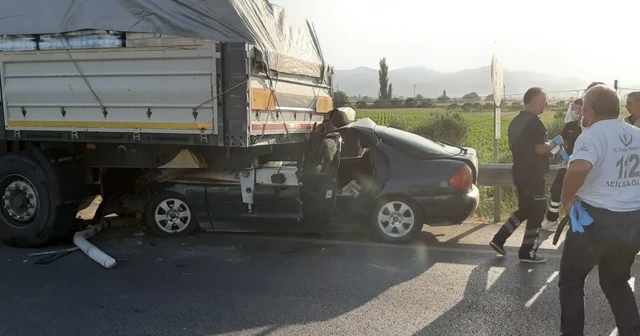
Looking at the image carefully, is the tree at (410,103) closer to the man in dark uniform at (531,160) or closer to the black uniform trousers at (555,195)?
the black uniform trousers at (555,195)

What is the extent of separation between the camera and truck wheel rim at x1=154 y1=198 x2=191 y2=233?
22.8ft

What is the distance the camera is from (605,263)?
3.55 metres

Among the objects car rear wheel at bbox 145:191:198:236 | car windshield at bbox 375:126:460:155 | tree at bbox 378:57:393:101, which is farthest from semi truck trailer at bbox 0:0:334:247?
tree at bbox 378:57:393:101

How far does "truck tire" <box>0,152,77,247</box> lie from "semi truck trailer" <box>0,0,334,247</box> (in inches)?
0.5

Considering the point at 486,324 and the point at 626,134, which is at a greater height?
the point at 626,134

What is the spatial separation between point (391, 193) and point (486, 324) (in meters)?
2.44

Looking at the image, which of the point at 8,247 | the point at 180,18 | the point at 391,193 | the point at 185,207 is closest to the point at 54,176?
the point at 8,247

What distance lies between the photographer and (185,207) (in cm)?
696

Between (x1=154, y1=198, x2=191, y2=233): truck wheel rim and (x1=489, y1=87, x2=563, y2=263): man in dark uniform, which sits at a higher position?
(x1=489, y1=87, x2=563, y2=263): man in dark uniform

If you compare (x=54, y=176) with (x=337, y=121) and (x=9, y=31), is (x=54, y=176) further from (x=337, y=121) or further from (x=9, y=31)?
(x=337, y=121)

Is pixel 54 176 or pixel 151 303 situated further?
pixel 54 176

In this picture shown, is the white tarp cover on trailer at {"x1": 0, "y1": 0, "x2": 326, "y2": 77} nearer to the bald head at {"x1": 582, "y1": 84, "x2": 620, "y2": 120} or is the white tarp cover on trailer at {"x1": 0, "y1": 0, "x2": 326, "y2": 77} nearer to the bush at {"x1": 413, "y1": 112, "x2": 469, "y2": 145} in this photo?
the bald head at {"x1": 582, "y1": 84, "x2": 620, "y2": 120}

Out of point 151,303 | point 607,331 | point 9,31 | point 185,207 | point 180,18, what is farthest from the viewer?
point 185,207

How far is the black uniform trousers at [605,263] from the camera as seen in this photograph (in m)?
3.39
